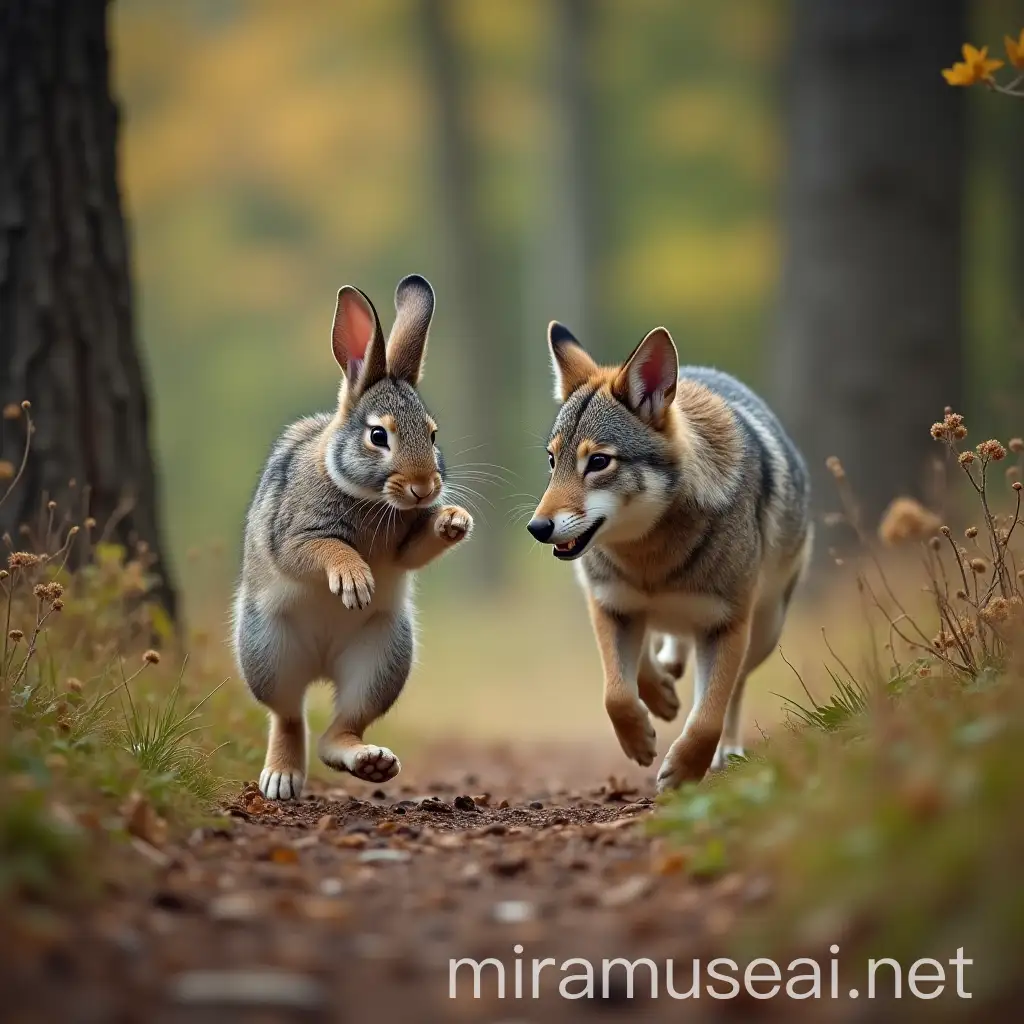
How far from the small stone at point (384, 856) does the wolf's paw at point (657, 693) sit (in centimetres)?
254

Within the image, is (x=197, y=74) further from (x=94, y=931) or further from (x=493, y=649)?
(x=94, y=931)

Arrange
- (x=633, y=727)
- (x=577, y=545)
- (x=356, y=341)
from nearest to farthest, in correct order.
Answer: (x=577, y=545)
(x=633, y=727)
(x=356, y=341)

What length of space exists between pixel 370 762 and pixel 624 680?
3.91ft

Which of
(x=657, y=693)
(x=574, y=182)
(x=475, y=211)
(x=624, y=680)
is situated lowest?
(x=624, y=680)

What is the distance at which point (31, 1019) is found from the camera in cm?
272

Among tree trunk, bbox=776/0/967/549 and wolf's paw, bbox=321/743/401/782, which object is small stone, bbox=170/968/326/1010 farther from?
tree trunk, bbox=776/0/967/549

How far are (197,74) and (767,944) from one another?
84.9 ft

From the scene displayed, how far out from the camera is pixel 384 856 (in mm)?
4414

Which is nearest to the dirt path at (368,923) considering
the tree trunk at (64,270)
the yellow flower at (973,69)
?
the tree trunk at (64,270)

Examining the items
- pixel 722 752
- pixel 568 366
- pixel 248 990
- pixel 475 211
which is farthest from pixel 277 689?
pixel 475 211

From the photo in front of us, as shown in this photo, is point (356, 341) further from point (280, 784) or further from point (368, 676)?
point (280, 784)

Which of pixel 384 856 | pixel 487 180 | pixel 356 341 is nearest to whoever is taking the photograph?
pixel 384 856

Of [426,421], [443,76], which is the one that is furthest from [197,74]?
[426,421]

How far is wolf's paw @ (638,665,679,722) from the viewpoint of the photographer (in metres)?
6.85
